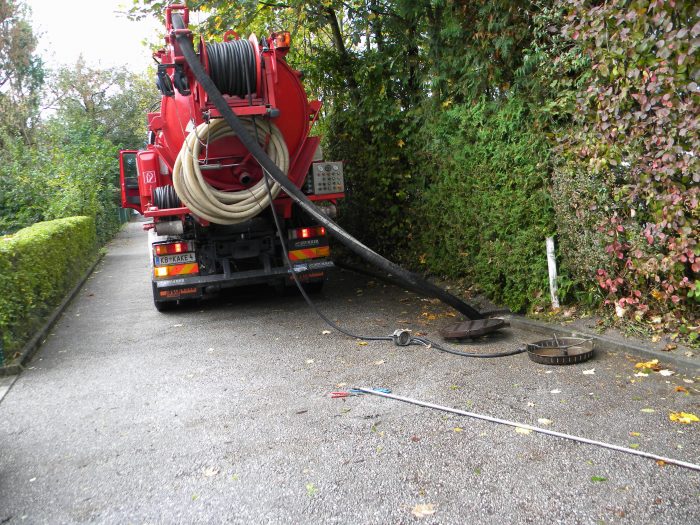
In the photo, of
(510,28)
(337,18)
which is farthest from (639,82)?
(337,18)

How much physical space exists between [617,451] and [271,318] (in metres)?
5.61

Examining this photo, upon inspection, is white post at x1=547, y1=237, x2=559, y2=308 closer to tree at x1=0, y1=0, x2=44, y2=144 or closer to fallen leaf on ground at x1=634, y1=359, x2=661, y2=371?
fallen leaf on ground at x1=634, y1=359, x2=661, y2=371

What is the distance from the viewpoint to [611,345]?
6.16 m

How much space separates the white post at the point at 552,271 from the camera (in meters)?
7.08

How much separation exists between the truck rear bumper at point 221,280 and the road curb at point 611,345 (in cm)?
313

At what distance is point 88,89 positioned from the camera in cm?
4138

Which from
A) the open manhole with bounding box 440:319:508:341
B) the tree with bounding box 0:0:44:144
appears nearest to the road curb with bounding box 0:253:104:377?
the open manhole with bounding box 440:319:508:341

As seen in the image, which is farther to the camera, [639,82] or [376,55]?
[376,55]

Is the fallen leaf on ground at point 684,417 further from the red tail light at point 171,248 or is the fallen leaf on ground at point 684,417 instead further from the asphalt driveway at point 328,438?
the red tail light at point 171,248

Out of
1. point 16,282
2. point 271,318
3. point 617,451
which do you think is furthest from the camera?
point 271,318

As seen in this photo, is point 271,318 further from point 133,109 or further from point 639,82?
point 133,109

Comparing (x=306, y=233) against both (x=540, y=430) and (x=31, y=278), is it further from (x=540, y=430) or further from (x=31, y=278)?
(x=540, y=430)

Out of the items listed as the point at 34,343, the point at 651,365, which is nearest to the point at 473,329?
the point at 651,365

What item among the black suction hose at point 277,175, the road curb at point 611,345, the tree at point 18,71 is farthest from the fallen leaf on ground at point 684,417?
the tree at point 18,71
